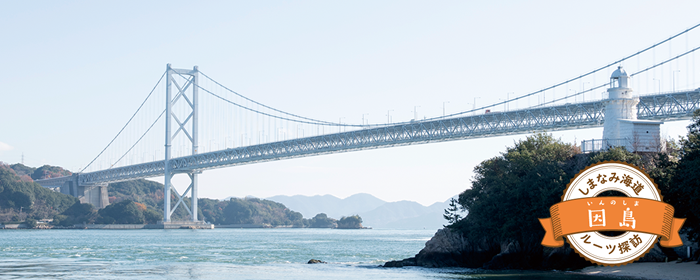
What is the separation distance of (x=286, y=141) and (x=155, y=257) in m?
41.3

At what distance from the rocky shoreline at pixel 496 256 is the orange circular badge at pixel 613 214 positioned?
7543 millimetres

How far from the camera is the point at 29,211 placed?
112 meters

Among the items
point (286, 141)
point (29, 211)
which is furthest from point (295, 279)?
point (29, 211)

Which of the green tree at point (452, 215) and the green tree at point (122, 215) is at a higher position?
the green tree at point (452, 215)

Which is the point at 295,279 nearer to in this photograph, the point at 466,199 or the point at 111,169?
the point at 466,199

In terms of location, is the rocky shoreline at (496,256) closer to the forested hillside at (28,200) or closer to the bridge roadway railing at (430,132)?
the bridge roadway railing at (430,132)

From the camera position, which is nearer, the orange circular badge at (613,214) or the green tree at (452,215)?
the orange circular badge at (613,214)

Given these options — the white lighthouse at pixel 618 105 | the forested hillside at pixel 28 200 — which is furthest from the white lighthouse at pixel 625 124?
the forested hillside at pixel 28 200

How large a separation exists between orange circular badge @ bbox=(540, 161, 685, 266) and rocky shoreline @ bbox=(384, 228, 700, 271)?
7.54 meters

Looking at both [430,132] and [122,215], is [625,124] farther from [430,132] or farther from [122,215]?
[122,215]

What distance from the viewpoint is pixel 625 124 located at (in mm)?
34625

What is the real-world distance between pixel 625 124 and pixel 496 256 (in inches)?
382

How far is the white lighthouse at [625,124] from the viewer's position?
34.2 meters

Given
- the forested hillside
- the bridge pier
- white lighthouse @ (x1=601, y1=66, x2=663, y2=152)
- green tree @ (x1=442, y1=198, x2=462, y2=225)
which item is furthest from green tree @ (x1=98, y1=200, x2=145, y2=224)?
white lighthouse @ (x1=601, y1=66, x2=663, y2=152)
